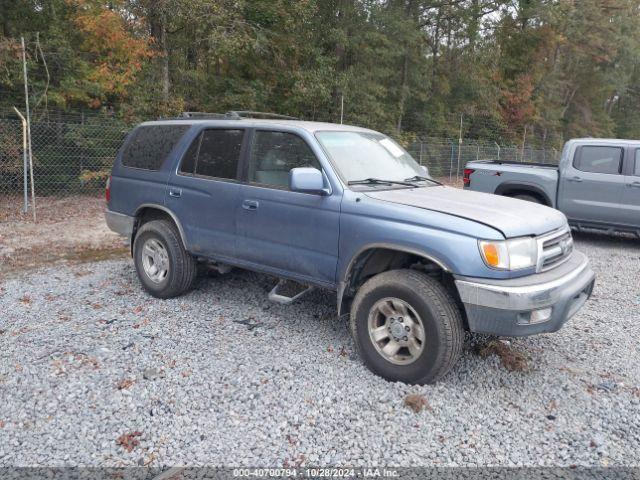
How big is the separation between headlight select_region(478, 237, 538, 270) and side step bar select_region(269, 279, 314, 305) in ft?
5.46

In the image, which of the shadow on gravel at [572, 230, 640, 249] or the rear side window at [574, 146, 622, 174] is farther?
the shadow on gravel at [572, 230, 640, 249]

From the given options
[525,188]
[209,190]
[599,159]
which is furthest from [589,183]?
A: [209,190]

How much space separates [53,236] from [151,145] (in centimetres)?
396

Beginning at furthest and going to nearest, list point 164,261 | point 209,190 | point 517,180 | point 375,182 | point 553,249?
point 517,180 → point 164,261 → point 209,190 → point 375,182 → point 553,249

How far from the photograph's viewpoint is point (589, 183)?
843 centimetres

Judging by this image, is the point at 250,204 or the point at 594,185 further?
the point at 594,185

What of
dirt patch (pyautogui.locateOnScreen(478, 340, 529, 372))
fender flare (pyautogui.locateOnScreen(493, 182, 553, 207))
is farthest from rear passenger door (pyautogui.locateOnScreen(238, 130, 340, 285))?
fender flare (pyautogui.locateOnScreen(493, 182, 553, 207))

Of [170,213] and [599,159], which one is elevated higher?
[599,159]

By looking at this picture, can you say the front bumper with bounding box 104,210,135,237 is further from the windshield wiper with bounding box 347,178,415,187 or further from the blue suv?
the windshield wiper with bounding box 347,178,415,187

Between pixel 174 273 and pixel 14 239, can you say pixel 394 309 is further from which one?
pixel 14 239

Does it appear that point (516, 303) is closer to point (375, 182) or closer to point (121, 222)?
point (375, 182)

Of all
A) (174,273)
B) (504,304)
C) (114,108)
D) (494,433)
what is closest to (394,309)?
(504,304)

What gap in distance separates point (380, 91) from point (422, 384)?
18259mm

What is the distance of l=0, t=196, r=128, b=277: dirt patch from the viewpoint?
704 centimetres
